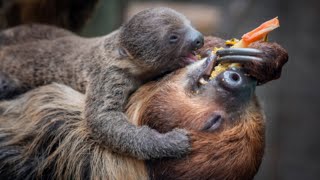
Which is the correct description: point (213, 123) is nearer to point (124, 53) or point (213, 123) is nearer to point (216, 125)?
point (216, 125)

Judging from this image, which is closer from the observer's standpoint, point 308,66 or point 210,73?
point 210,73

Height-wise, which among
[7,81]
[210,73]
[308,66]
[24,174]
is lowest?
[24,174]

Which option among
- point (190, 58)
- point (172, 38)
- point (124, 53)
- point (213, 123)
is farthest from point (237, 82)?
point (124, 53)

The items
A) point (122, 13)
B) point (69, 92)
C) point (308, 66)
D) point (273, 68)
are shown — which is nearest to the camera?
point (273, 68)

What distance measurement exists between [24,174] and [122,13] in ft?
11.6

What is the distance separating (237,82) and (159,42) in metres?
0.62

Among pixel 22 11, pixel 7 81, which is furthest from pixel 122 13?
pixel 7 81

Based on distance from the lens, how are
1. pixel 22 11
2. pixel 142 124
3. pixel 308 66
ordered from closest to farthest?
pixel 142 124, pixel 22 11, pixel 308 66

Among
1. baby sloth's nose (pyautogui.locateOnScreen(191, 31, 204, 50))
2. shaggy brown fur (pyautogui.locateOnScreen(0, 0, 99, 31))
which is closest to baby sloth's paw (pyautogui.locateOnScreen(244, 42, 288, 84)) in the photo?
baby sloth's nose (pyautogui.locateOnScreen(191, 31, 204, 50))

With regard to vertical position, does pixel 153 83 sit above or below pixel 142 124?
above

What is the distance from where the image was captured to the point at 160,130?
3.32 metres

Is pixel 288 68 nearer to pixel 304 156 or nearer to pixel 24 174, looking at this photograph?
pixel 304 156

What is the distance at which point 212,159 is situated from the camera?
10.5ft

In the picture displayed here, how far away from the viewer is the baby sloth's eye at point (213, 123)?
321cm
